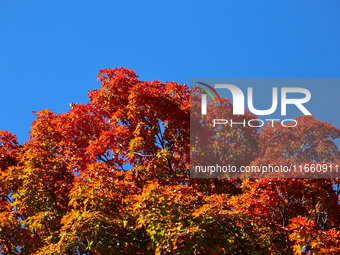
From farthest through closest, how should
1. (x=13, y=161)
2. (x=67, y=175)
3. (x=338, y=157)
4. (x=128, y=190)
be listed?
(x=13, y=161)
(x=338, y=157)
(x=67, y=175)
(x=128, y=190)

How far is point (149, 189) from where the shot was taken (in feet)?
33.6

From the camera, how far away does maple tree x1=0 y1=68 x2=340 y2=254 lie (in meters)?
9.40

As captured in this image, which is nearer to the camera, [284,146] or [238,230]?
[238,230]

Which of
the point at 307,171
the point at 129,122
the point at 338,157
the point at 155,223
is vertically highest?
the point at 129,122

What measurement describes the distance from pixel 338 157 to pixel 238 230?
7.12 m

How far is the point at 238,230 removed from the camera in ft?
31.1

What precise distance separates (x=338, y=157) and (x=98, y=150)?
30.9ft

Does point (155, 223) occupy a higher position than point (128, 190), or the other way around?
point (128, 190)

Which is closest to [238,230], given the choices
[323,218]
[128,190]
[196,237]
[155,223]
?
[196,237]

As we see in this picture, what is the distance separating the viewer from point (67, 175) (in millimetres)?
13445

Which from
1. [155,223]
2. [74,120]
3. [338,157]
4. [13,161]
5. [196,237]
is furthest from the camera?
[74,120]

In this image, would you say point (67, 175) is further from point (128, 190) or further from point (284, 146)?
point (284, 146)

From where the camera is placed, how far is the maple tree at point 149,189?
9398mm

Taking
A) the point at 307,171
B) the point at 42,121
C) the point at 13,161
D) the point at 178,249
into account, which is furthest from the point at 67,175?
the point at 307,171
